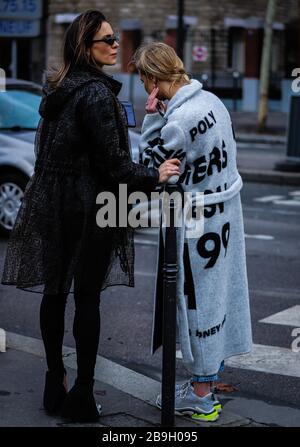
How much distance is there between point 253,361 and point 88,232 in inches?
82.7

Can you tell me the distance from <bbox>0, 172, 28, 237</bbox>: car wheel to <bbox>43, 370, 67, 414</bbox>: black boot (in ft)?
19.8

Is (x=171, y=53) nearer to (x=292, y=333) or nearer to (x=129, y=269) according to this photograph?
(x=129, y=269)

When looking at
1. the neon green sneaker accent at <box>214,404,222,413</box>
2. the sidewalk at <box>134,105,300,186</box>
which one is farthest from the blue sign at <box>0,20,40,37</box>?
the neon green sneaker accent at <box>214,404,222,413</box>

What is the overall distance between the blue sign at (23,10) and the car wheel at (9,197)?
4.09 meters

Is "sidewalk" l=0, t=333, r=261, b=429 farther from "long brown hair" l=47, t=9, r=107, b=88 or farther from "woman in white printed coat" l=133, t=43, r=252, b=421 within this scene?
"long brown hair" l=47, t=9, r=107, b=88

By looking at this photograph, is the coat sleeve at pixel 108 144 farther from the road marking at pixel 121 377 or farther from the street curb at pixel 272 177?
the street curb at pixel 272 177

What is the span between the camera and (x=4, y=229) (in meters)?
10.8

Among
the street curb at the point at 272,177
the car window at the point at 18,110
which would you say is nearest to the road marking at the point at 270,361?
the car window at the point at 18,110

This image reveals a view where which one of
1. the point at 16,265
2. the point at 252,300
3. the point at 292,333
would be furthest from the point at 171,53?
the point at 252,300

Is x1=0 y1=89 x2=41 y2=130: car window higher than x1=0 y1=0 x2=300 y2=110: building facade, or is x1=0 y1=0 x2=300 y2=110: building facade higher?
x1=0 y1=89 x2=41 y2=130: car window

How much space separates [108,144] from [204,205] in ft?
1.69

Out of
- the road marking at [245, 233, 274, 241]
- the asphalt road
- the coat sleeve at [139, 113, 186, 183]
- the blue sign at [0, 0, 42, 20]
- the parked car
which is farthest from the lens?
the blue sign at [0, 0, 42, 20]

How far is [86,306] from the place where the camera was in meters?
4.61

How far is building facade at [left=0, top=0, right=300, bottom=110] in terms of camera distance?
36.1 metres
